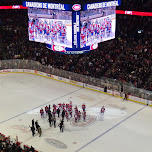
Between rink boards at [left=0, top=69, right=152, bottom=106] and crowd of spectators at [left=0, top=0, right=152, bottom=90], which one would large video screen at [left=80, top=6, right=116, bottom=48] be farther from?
rink boards at [left=0, top=69, right=152, bottom=106]

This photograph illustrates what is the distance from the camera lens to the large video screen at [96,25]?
26.0 m

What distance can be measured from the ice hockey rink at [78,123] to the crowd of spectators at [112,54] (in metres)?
3.04

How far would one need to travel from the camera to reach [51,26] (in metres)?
27.2

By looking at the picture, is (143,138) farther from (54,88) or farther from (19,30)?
(19,30)

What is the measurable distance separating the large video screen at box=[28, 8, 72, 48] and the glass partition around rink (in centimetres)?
476

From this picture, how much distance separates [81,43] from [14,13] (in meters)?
20.4

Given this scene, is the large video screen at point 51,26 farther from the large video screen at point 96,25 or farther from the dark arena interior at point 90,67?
the dark arena interior at point 90,67

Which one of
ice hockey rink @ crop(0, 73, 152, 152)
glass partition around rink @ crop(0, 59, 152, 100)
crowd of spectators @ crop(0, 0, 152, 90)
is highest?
crowd of spectators @ crop(0, 0, 152, 90)

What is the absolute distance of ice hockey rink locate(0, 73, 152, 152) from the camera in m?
20.0

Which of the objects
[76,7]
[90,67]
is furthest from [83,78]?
[76,7]

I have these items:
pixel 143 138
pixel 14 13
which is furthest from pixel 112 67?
pixel 14 13

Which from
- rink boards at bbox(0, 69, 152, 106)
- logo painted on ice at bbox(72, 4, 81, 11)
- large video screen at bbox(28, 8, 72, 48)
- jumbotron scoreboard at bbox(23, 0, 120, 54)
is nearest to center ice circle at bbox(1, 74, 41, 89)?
rink boards at bbox(0, 69, 152, 106)

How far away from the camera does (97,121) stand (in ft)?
76.2

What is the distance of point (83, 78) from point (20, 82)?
22.5 ft
